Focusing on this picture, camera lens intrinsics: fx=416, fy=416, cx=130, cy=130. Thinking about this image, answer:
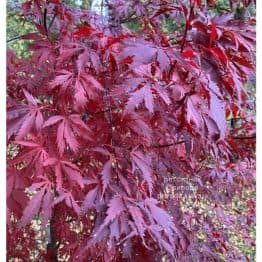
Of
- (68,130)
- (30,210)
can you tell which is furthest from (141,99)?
Answer: (30,210)

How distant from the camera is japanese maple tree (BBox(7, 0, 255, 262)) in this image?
714mm

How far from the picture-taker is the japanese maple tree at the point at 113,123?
28.1 inches

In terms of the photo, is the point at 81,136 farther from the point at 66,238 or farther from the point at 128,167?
the point at 66,238

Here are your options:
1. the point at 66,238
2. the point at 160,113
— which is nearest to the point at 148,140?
the point at 160,113

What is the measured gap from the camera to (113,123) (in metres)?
0.85
